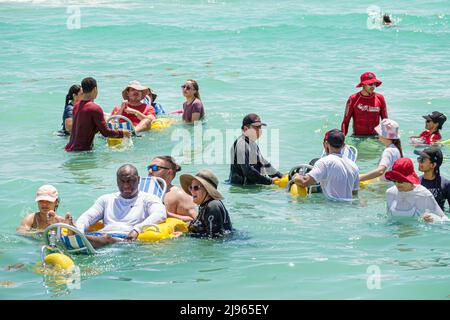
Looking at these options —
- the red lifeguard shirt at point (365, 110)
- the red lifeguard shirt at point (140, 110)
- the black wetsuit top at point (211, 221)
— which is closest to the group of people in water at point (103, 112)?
the red lifeguard shirt at point (140, 110)

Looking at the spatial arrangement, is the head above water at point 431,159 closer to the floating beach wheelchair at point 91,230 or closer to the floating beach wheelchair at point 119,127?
the floating beach wheelchair at point 91,230

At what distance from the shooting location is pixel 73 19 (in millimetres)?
30688

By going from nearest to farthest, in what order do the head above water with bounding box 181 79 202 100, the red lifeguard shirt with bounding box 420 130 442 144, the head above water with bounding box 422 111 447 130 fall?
the head above water with bounding box 422 111 447 130 < the red lifeguard shirt with bounding box 420 130 442 144 < the head above water with bounding box 181 79 202 100

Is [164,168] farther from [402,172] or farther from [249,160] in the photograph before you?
[402,172]


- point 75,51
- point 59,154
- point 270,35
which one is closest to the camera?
point 59,154

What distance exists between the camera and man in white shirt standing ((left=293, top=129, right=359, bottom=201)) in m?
10.5

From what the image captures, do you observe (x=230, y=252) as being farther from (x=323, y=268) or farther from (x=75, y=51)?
(x=75, y=51)

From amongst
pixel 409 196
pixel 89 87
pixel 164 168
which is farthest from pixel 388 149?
pixel 89 87

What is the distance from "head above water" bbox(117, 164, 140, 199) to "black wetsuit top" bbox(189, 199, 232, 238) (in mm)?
713

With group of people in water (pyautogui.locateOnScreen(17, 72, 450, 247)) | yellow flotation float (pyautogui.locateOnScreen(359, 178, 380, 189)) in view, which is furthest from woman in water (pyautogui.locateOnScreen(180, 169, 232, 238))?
yellow flotation float (pyautogui.locateOnScreen(359, 178, 380, 189))

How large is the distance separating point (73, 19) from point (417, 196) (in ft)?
76.3

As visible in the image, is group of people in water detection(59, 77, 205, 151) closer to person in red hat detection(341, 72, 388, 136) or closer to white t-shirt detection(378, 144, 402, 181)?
person in red hat detection(341, 72, 388, 136)

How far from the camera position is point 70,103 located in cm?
1452
